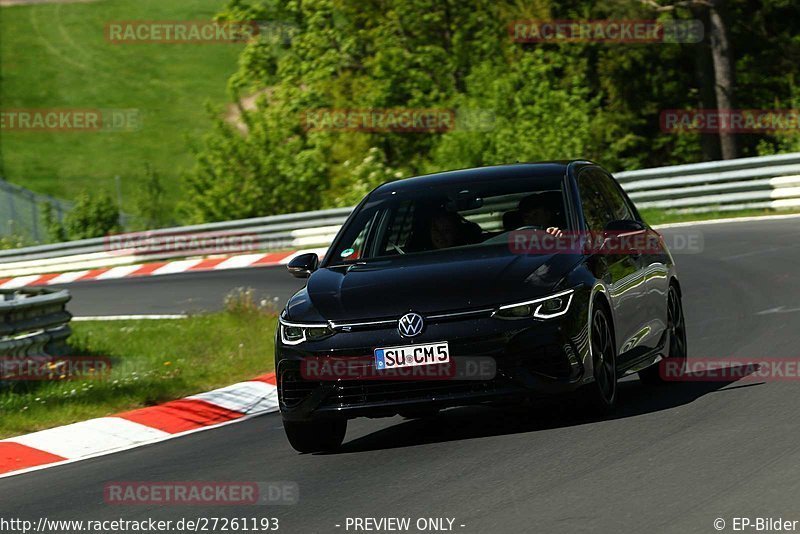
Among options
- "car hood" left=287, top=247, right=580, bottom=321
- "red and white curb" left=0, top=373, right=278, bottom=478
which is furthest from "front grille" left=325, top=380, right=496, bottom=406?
"red and white curb" left=0, top=373, right=278, bottom=478

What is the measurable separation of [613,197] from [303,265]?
91.1 inches

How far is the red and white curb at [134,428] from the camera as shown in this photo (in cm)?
971

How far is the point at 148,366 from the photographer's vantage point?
13.5m

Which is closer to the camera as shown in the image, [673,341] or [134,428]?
[673,341]

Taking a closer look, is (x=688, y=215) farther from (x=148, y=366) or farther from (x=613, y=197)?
(x=613, y=197)

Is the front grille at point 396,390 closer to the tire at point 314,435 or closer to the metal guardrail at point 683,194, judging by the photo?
the tire at point 314,435

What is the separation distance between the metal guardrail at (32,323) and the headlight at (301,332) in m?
4.78

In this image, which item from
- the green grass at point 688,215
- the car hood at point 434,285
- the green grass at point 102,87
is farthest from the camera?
the green grass at point 102,87

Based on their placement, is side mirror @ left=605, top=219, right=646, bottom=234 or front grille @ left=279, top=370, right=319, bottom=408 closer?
front grille @ left=279, top=370, right=319, bottom=408

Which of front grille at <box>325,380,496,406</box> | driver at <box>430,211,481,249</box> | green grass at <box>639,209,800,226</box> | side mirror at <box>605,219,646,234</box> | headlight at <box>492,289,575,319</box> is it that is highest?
driver at <box>430,211,481,249</box>

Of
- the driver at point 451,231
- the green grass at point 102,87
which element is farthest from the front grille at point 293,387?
the green grass at point 102,87

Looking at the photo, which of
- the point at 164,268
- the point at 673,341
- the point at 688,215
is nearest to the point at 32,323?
the point at 673,341

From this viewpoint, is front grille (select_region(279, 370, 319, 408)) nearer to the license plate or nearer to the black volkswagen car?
the black volkswagen car

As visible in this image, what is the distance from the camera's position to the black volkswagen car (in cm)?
793
